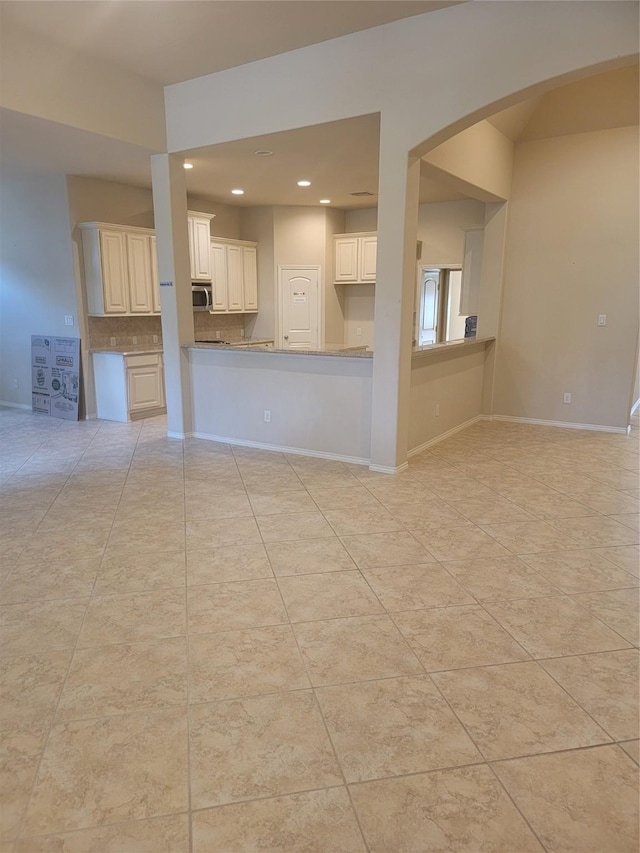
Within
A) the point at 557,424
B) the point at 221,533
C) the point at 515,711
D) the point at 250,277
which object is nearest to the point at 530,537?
the point at 515,711

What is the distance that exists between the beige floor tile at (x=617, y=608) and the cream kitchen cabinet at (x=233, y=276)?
6.33m

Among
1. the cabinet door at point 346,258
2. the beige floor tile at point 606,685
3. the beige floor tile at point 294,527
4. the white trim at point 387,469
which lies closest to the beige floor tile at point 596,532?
the beige floor tile at point 606,685

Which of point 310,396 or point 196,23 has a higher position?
point 196,23

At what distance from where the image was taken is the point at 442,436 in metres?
5.58

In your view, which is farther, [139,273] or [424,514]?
[139,273]

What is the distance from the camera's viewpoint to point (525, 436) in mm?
5758

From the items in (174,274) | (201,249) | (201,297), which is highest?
(201,249)

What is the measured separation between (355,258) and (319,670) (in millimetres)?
7099

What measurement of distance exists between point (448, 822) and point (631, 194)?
591cm

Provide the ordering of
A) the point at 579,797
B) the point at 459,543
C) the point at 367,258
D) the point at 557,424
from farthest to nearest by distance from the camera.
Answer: the point at 367,258 → the point at 557,424 → the point at 459,543 → the point at 579,797

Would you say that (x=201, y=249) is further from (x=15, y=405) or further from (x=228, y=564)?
(x=228, y=564)

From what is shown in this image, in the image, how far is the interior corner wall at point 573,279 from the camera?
18.0 ft

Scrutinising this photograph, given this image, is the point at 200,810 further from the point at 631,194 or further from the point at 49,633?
the point at 631,194

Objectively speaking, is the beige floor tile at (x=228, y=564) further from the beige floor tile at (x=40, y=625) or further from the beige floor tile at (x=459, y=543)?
the beige floor tile at (x=459, y=543)
